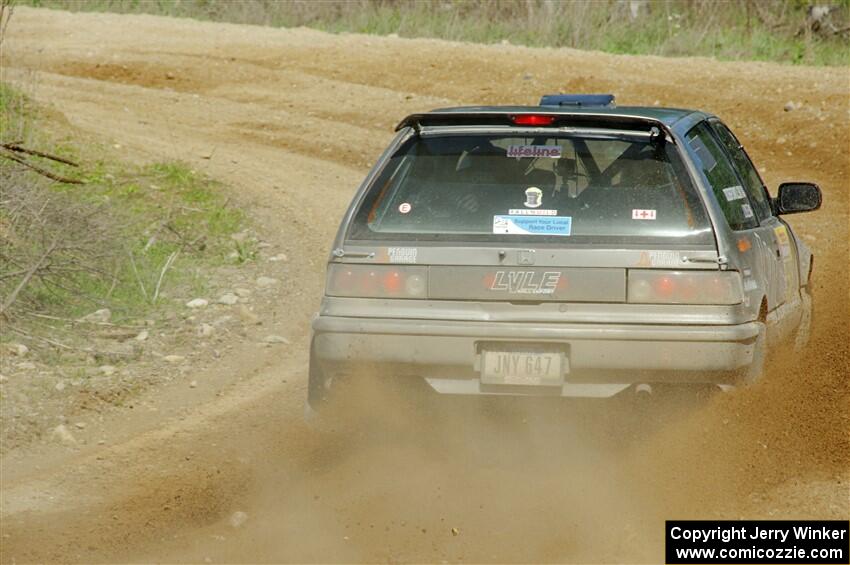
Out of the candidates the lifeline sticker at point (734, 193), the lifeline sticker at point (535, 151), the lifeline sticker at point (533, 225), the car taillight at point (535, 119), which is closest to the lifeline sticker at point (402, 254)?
the lifeline sticker at point (533, 225)

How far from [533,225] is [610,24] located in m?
17.7

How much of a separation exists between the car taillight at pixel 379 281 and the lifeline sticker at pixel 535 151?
27.3 inches

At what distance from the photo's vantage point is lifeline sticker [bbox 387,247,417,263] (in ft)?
18.7

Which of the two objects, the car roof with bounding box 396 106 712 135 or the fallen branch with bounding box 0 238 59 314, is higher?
the car roof with bounding box 396 106 712 135

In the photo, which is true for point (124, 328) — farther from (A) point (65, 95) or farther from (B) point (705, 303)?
(A) point (65, 95)

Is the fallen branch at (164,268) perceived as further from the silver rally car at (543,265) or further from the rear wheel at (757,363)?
the rear wheel at (757,363)

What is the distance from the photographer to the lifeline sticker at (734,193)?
6.09 meters

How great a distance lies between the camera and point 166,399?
7801 millimetres

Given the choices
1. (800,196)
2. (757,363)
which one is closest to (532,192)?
(757,363)

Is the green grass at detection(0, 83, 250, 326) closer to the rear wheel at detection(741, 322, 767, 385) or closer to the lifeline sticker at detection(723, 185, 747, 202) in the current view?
the lifeline sticker at detection(723, 185, 747, 202)

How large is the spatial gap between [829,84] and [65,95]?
9.95 metres

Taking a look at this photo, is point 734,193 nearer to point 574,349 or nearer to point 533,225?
point 533,225

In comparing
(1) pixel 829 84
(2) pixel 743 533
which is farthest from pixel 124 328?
(1) pixel 829 84

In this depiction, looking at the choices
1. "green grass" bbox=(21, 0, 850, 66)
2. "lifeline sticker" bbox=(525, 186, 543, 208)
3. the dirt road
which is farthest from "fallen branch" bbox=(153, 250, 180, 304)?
"green grass" bbox=(21, 0, 850, 66)
